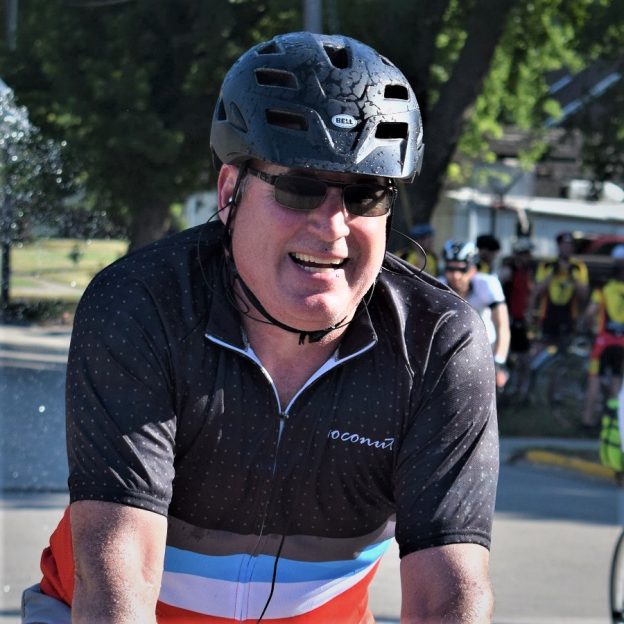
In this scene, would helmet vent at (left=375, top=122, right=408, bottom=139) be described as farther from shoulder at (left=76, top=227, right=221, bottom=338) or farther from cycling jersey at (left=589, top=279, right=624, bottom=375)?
cycling jersey at (left=589, top=279, right=624, bottom=375)

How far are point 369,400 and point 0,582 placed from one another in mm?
4934

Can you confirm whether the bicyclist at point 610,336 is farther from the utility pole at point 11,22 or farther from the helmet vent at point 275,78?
the helmet vent at point 275,78

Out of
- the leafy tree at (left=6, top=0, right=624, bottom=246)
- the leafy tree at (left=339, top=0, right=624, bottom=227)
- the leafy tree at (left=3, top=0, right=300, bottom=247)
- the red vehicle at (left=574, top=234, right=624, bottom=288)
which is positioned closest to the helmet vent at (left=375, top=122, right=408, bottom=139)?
the leafy tree at (left=339, top=0, right=624, bottom=227)

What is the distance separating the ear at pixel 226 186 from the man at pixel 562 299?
40.4ft

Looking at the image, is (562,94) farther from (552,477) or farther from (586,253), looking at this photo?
(552,477)

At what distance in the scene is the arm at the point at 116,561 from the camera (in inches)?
86.7

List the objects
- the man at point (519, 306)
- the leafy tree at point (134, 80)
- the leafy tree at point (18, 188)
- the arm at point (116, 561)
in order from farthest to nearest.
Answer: the leafy tree at point (134, 80), the man at point (519, 306), the leafy tree at point (18, 188), the arm at point (116, 561)

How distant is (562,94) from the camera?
155ft

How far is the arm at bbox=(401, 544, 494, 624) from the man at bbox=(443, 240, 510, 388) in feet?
23.8

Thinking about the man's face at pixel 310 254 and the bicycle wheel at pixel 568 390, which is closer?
the man's face at pixel 310 254

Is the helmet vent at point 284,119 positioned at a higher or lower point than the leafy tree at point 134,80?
higher

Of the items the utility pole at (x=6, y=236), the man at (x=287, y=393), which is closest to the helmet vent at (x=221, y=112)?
the man at (x=287, y=393)

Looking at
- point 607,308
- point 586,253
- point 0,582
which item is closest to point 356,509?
point 0,582

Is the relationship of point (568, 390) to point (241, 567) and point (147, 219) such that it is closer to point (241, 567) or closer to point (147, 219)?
point (147, 219)
